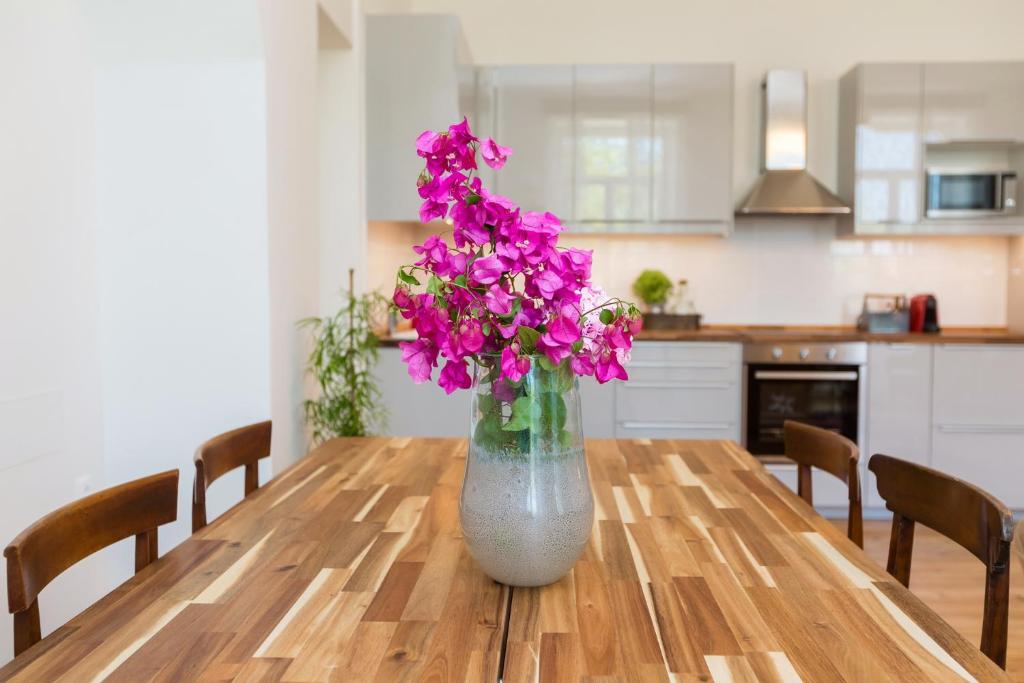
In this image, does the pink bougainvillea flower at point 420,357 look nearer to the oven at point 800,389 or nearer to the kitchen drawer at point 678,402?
the kitchen drawer at point 678,402

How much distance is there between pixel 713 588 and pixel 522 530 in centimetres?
28

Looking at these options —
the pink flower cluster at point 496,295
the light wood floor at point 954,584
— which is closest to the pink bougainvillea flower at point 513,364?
the pink flower cluster at point 496,295

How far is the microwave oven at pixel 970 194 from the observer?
4.34 metres

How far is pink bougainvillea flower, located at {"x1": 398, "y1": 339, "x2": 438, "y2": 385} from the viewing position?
1113mm

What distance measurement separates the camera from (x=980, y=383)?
418cm

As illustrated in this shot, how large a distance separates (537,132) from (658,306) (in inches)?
46.6

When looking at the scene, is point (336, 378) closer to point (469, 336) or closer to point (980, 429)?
point (469, 336)

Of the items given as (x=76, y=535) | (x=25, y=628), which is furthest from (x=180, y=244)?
(x=25, y=628)

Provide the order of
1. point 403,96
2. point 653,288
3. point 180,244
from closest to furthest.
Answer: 1. point 180,244
2. point 403,96
3. point 653,288

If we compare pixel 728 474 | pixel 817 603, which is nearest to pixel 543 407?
pixel 817 603

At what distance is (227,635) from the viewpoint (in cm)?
103

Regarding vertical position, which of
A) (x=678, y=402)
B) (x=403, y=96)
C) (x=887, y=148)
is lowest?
(x=678, y=402)

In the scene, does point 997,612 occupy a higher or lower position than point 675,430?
higher

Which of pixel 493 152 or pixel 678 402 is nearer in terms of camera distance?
pixel 493 152
